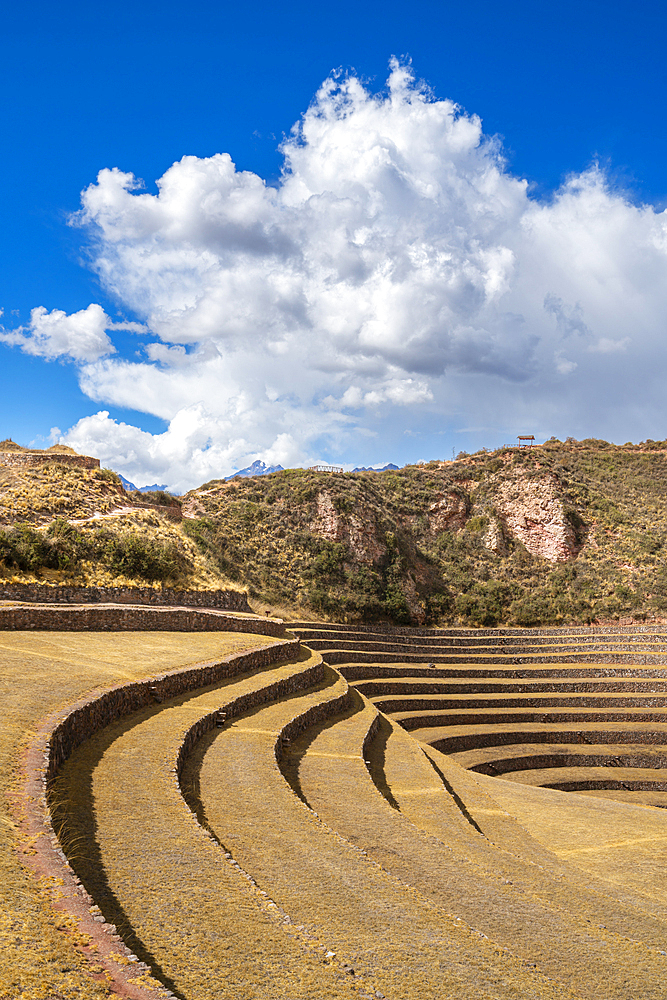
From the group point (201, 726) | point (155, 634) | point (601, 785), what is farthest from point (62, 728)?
point (601, 785)

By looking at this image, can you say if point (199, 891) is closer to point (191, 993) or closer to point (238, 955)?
point (238, 955)

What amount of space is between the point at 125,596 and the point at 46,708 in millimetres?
15014

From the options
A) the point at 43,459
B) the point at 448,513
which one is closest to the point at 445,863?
the point at 43,459

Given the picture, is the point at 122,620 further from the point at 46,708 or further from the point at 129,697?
the point at 46,708

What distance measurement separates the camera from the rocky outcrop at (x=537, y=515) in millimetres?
52719

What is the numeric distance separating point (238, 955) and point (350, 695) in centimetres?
1676

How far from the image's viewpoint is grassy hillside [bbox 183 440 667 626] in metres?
44.9

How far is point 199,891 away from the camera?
253 inches

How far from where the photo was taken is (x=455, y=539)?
55812 mm

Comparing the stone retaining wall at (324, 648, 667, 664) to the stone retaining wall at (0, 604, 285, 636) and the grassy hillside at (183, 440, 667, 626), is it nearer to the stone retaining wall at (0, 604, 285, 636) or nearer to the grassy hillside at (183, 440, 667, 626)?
the stone retaining wall at (0, 604, 285, 636)

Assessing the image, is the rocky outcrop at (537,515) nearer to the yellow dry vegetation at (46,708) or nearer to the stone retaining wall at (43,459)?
the stone retaining wall at (43,459)

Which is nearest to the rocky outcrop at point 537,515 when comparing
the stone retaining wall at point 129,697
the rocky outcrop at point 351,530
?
the rocky outcrop at point 351,530

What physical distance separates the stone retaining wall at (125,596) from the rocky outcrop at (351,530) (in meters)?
16.0

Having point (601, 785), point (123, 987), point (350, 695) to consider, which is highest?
point (123, 987)
